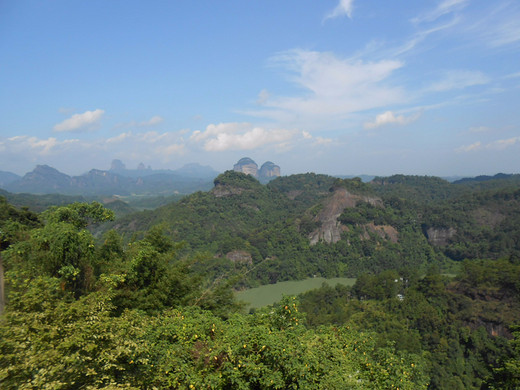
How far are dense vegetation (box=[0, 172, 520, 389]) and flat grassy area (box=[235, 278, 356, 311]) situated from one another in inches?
61.3

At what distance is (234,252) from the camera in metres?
46.4

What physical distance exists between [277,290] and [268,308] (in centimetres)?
3558

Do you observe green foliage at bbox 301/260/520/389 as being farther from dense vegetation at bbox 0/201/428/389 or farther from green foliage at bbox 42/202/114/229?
green foliage at bbox 42/202/114/229

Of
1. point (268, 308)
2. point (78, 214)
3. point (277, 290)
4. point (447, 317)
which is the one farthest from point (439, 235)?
point (78, 214)

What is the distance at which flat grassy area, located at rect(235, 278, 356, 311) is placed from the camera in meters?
37.6

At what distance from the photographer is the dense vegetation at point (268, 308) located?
4.65 metres

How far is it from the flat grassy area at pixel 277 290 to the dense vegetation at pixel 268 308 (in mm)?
1556

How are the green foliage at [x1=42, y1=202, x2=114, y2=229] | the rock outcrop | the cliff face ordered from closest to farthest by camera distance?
the green foliage at [x1=42, y1=202, x2=114, y2=229] → the cliff face → the rock outcrop

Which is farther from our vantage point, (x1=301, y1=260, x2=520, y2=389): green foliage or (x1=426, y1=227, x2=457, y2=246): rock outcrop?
(x1=426, y1=227, x2=457, y2=246): rock outcrop

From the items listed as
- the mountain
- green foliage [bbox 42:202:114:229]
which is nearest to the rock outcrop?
the mountain

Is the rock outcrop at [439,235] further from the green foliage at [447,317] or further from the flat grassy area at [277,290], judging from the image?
the green foliage at [447,317]

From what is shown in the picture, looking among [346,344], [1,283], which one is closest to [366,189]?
[346,344]

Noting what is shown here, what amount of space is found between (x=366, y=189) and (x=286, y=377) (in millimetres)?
59572

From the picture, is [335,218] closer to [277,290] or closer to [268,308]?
[277,290]
